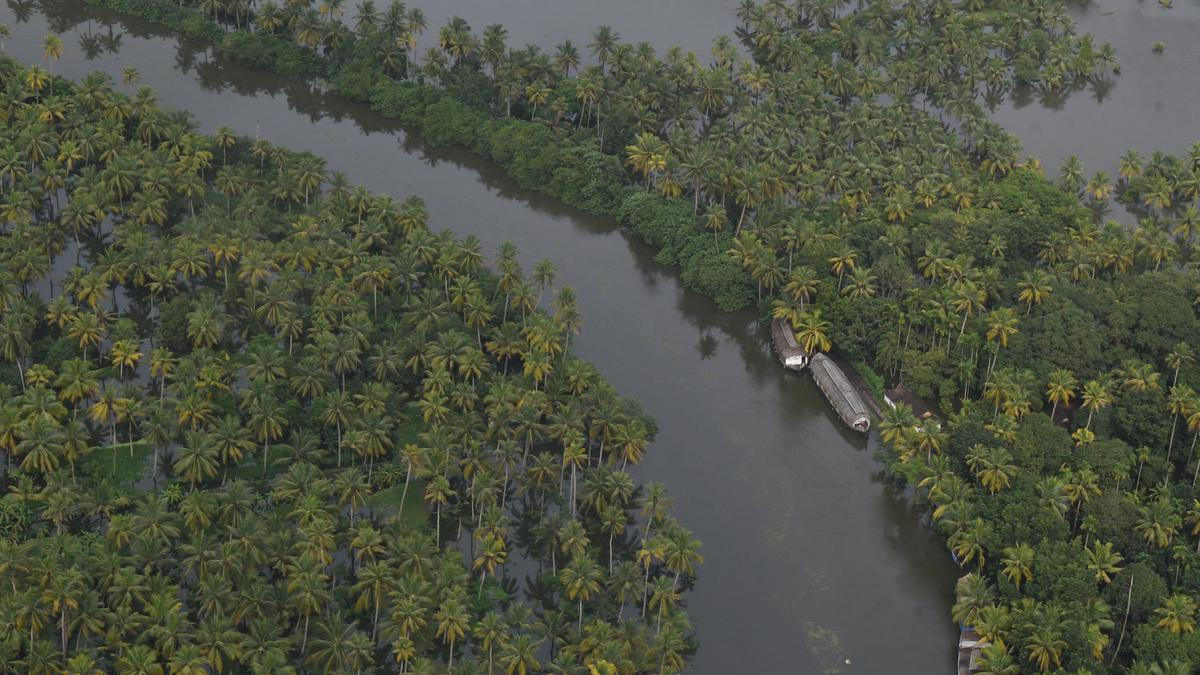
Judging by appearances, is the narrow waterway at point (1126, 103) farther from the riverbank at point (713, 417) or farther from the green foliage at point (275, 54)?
the green foliage at point (275, 54)

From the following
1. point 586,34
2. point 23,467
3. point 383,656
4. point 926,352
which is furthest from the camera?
point 586,34

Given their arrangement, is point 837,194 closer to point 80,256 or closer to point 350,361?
point 350,361

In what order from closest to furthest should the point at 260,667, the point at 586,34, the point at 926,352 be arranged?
the point at 260,667 → the point at 926,352 → the point at 586,34

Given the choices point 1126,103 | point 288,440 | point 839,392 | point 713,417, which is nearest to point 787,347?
point 839,392

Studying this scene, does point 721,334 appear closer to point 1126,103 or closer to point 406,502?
point 406,502

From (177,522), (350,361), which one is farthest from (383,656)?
(350,361)

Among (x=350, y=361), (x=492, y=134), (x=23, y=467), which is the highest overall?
(x=492, y=134)

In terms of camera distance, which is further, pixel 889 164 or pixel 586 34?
pixel 586 34
